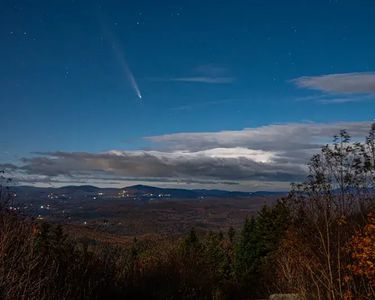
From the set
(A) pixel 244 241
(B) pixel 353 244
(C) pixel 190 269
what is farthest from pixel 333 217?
(A) pixel 244 241

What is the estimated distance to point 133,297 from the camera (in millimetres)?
17281

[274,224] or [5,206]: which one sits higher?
[5,206]

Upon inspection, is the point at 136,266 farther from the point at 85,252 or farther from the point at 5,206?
the point at 5,206

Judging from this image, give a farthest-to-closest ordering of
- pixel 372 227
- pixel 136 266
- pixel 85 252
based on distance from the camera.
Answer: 1. pixel 136 266
2. pixel 85 252
3. pixel 372 227

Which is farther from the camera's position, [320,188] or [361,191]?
[361,191]

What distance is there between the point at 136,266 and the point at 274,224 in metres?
33.2

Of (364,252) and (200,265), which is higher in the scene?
(364,252)

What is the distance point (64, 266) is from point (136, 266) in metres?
5.37

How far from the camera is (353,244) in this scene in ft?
37.5

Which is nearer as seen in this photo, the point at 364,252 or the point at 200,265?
the point at 364,252

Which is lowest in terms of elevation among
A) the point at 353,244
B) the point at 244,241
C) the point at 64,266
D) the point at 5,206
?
the point at 244,241

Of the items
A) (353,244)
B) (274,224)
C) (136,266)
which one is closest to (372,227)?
(353,244)

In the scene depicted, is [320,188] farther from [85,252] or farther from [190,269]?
[190,269]

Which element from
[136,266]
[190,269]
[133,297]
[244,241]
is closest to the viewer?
[133,297]
